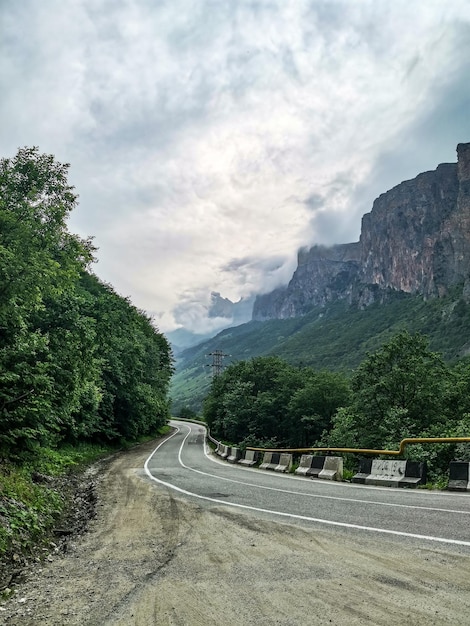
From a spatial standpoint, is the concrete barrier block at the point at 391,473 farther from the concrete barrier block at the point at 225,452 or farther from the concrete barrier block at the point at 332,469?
the concrete barrier block at the point at 225,452

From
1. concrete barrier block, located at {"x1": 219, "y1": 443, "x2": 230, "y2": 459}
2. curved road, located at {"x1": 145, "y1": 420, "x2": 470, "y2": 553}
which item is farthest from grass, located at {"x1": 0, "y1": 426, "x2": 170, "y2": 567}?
concrete barrier block, located at {"x1": 219, "y1": 443, "x2": 230, "y2": 459}

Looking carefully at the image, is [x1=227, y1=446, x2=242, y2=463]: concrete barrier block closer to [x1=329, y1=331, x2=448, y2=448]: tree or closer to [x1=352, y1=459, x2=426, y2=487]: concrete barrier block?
[x1=329, y1=331, x2=448, y2=448]: tree

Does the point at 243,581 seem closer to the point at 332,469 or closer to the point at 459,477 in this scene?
the point at 459,477

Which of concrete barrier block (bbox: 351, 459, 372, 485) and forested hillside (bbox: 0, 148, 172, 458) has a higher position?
forested hillside (bbox: 0, 148, 172, 458)

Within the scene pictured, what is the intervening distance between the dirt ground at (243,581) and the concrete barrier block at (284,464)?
10.3 meters

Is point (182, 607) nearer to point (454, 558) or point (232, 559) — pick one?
point (232, 559)

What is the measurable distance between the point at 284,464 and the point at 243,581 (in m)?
13.7

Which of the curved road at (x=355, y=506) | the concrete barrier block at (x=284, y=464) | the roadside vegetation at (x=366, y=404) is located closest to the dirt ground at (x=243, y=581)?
the curved road at (x=355, y=506)

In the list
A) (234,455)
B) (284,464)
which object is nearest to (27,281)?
(284,464)

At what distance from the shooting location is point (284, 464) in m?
17.9

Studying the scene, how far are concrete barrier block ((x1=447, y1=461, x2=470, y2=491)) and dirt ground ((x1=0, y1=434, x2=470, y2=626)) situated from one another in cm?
452

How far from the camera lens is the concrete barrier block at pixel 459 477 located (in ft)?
31.1

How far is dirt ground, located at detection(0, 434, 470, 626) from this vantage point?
383 centimetres

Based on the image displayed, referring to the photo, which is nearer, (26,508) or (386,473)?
(26,508)
